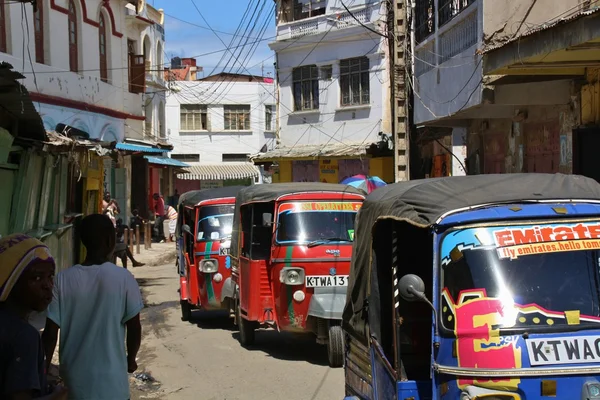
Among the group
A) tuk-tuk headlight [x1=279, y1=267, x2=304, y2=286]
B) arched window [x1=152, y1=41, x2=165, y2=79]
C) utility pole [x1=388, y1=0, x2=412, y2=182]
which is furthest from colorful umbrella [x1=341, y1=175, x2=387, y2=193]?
arched window [x1=152, y1=41, x2=165, y2=79]

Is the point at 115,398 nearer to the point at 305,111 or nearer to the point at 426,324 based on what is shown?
the point at 426,324

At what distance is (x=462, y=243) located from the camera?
463 cm

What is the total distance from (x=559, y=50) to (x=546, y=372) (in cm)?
631

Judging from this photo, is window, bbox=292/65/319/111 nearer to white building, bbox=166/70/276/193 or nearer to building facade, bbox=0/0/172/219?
building facade, bbox=0/0/172/219

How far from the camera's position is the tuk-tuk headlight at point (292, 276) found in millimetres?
10281

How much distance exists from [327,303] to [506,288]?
5499 mm

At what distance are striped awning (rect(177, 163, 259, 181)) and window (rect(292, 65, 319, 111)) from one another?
2118cm

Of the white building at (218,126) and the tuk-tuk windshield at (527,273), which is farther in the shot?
the white building at (218,126)

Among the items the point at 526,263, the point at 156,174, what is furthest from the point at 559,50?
the point at 156,174

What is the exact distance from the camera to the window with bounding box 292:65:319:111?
102ft

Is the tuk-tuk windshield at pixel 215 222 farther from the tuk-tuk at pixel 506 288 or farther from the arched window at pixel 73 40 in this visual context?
the arched window at pixel 73 40

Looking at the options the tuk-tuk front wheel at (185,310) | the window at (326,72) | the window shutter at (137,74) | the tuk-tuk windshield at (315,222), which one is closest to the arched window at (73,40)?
the window shutter at (137,74)

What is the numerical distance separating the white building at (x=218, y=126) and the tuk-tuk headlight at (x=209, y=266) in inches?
1550

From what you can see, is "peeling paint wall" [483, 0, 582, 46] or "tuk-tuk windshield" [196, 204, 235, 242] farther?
"tuk-tuk windshield" [196, 204, 235, 242]
